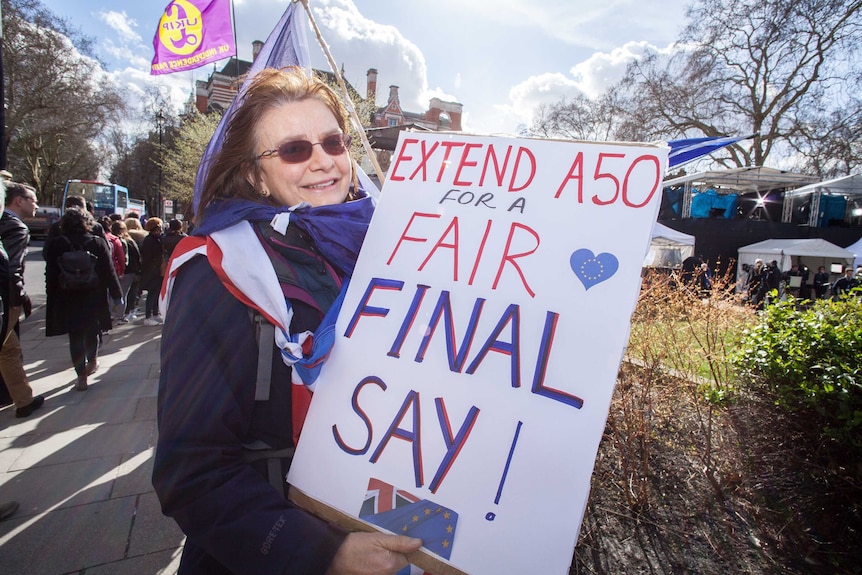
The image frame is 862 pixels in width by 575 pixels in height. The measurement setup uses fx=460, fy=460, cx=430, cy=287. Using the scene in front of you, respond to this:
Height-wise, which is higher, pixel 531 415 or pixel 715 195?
pixel 715 195

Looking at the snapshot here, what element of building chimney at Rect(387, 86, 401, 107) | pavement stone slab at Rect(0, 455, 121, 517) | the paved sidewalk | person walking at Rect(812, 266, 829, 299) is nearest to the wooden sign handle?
the paved sidewalk

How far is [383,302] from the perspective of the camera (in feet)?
3.64

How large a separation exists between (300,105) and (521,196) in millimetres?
684

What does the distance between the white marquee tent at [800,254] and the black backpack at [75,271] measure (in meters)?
16.8

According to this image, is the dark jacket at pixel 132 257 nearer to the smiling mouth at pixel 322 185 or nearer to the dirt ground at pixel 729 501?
the smiling mouth at pixel 322 185

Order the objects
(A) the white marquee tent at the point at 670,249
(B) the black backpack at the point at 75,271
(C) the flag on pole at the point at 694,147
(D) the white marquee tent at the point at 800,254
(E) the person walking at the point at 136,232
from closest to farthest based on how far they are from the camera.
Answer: (C) the flag on pole at the point at 694,147 → (B) the black backpack at the point at 75,271 → (E) the person walking at the point at 136,232 → (D) the white marquee tent at the point at 800,254 → (A) the white marquee tent at the point at 670,249

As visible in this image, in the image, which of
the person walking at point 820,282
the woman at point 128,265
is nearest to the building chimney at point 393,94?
the person walking at point 820,282

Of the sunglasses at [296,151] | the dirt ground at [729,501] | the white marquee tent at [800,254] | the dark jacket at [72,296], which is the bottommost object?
the dirt ground at [729,501]

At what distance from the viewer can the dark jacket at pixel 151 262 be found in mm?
7152

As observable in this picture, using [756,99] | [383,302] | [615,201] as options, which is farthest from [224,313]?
[756,99]

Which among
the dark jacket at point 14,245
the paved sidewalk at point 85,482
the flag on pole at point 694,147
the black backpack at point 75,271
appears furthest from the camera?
the black backpack at point 75,271

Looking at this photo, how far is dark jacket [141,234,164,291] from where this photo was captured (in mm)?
7152

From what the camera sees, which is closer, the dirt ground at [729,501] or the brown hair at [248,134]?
the brown hair at [248,134]

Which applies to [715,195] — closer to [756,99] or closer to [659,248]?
[659,248]
